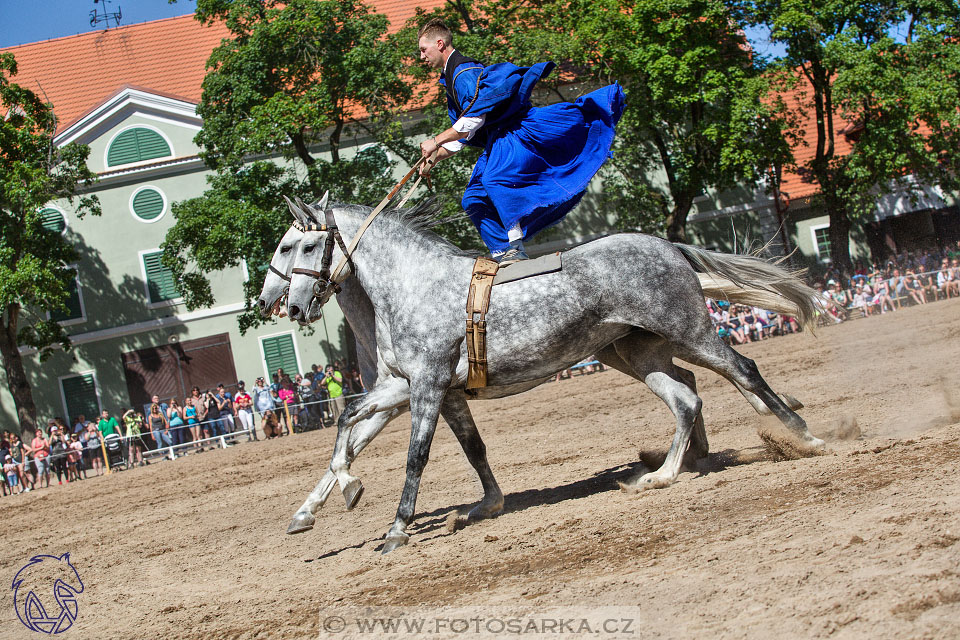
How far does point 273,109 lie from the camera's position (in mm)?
24031

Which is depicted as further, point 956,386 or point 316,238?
point 956,386

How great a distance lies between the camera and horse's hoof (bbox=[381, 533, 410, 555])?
20.4 ft

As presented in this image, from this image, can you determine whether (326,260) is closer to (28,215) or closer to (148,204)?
(28,215)

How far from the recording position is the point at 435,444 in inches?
503

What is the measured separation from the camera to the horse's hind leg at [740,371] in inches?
264

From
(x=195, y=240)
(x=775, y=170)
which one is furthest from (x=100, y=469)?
(x=775, y=170)

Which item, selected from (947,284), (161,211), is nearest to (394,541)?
(947,284)

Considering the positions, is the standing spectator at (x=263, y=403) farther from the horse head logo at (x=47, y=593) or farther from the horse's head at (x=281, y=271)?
the horse's head at (x=281, y=271)

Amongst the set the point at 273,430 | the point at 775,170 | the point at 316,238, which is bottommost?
the point at 273,430

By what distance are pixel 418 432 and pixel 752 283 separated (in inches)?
121

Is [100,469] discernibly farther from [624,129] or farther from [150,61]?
[150,61]

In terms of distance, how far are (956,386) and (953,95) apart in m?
21.5

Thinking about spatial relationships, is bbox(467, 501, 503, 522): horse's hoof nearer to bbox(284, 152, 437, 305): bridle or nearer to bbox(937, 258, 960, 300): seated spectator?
bbox(284, 152, 437, 305): bridle

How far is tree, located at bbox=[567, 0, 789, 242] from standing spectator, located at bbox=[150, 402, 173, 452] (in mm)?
16310
